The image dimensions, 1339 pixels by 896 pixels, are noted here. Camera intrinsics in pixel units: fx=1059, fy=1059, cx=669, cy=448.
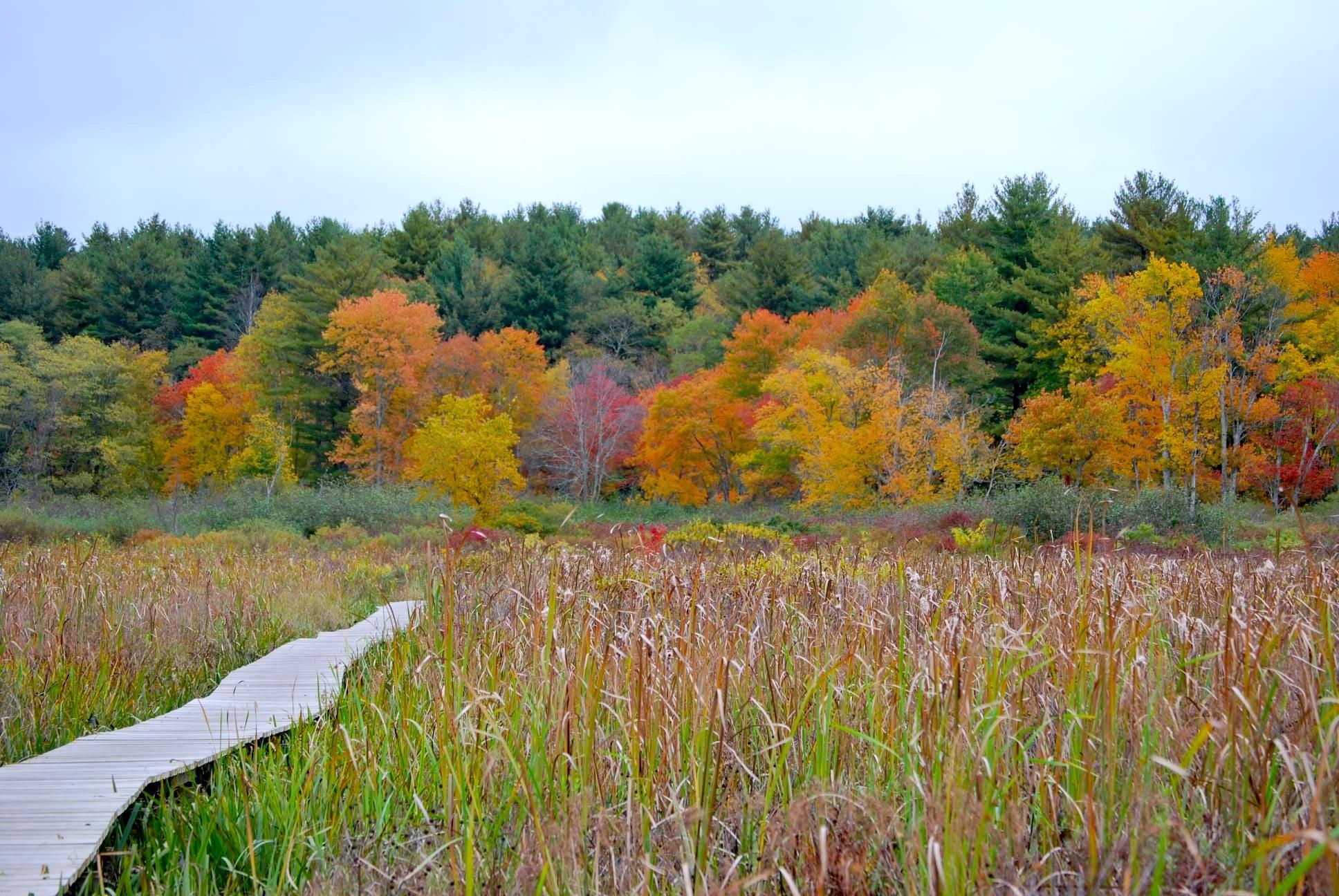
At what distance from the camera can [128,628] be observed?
5207 mm

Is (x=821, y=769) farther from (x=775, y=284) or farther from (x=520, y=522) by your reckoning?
(x=775, y=284)

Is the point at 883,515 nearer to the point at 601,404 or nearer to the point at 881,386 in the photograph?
the point at 881,386

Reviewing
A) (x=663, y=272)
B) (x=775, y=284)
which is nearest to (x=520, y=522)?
(x=775, y=284)

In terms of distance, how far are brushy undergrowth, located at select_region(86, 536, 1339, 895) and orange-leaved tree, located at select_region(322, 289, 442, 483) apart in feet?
113

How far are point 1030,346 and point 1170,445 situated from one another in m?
8.36

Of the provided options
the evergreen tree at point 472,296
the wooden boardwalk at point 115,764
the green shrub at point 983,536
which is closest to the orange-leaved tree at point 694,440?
the evergreen tree at point 472,296

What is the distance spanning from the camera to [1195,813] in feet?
6.66

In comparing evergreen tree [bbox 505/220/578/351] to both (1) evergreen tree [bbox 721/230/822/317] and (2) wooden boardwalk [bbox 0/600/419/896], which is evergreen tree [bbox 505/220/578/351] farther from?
(2) wooden boardwalk [bbox 0/600/419/896]

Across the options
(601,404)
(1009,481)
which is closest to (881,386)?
(1009,481)

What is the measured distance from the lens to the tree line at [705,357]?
86.5 feet

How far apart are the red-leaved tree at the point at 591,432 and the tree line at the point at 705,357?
137mm

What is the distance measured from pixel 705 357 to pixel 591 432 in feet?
20.7

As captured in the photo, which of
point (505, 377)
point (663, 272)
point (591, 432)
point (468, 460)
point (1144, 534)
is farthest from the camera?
point (663, 272)

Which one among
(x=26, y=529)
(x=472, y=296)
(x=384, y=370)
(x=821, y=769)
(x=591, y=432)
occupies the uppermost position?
(x=472, y=296)
